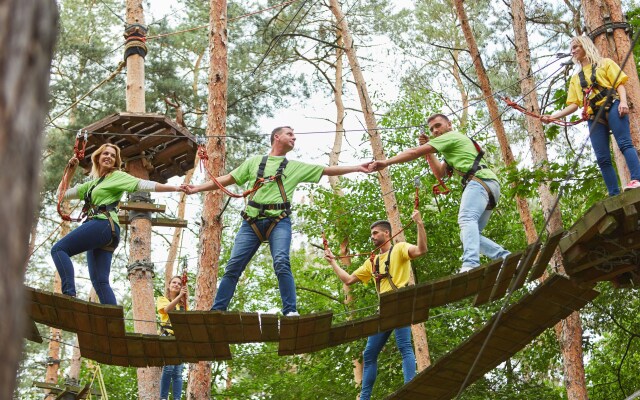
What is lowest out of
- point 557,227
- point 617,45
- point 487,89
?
point 557,227

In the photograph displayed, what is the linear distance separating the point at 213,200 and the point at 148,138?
3.62ft

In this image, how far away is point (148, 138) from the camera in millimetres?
10297

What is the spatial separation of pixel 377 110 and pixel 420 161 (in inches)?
141

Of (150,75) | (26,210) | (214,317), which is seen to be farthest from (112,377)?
(26,210)

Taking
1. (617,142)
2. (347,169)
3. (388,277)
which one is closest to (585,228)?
(617,142)

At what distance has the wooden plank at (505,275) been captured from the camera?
6.60 m

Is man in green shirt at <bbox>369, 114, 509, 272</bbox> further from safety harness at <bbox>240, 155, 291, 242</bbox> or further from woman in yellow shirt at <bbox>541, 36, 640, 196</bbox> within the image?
woman in yellow shirt at <bbox>541, 36, 640, 196</bbox>

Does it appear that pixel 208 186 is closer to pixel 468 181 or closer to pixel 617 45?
pixel 468 181

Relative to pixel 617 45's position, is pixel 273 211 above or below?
below

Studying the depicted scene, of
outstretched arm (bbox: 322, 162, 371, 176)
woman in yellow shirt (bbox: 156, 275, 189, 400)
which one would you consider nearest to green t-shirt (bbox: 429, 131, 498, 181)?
outstretched arm (bbox: 322, 162, 371, 176)

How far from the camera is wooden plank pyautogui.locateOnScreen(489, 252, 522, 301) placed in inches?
260

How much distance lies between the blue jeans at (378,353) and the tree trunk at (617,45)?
237cm

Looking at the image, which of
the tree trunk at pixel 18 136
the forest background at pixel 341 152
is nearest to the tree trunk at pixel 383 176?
the forest background at pixel 341 152

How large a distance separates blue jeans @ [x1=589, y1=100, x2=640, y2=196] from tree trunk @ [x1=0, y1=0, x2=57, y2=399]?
606cm
